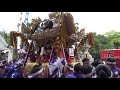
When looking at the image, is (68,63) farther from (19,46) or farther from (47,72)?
(19,46)

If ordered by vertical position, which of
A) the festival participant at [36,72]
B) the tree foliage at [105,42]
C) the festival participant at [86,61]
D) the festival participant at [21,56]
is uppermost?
the tree foliage at [105,42]

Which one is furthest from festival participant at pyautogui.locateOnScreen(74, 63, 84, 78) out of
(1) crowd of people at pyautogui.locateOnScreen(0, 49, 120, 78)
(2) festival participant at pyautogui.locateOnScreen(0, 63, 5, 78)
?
(2) festival participant at pyautogui.locateOnScreen(0, 63, 5, 78)

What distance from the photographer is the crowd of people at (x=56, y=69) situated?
5.58 meters

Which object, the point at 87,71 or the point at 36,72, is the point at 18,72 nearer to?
the point at 36,72

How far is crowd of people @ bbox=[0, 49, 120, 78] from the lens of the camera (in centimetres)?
558

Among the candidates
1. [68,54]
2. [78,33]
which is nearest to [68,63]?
[68,54]

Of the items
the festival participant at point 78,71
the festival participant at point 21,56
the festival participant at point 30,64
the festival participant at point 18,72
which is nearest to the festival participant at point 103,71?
the festival participant at point 78,71

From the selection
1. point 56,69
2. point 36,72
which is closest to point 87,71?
point 56,69

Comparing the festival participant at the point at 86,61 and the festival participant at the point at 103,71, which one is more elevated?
the festival participant at the point at 86,61

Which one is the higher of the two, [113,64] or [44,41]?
[44,41]

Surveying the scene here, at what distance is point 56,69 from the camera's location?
5.86 meters

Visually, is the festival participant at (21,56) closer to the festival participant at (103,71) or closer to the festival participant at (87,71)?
the festival participant at (87,71)
